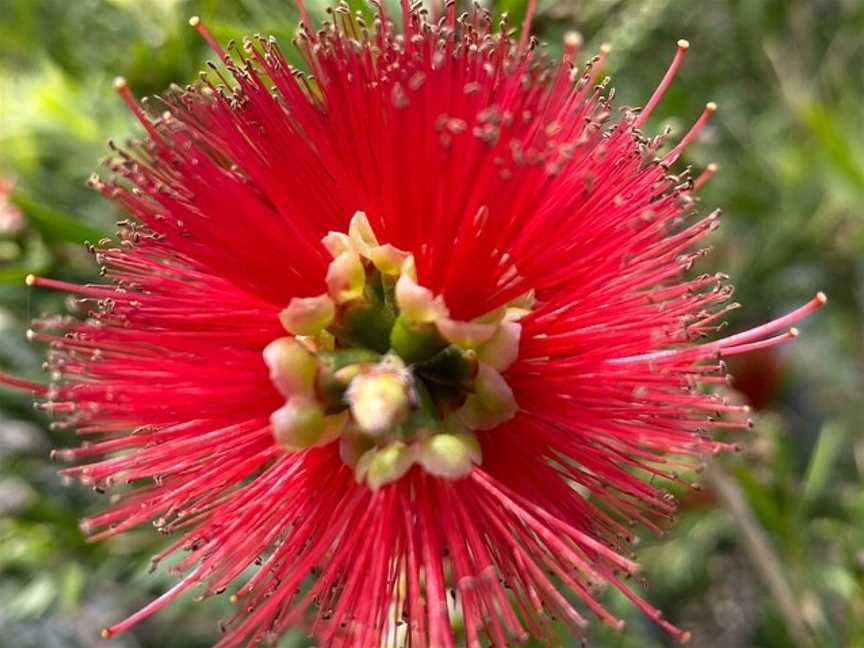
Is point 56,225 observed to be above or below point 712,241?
above

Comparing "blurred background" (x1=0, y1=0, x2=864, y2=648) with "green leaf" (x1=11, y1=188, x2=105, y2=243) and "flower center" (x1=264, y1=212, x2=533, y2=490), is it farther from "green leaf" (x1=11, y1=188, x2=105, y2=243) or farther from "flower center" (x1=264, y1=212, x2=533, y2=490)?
"flower center" (x1=264, y1=212, x2=533, y2=490)

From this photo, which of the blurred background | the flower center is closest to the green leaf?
the blurred background

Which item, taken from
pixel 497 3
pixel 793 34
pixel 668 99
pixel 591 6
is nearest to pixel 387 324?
pixel 497 3

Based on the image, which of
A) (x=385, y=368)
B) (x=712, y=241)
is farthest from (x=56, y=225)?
(x=712, y=241)

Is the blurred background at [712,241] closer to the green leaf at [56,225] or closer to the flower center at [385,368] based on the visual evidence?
the green leaf at [56,225]

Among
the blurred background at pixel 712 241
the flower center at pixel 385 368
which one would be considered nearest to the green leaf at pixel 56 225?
the blurred background at pixel 712 241

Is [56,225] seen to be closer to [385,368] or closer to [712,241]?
[385,368]

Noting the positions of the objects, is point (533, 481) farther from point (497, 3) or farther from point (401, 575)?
point (497, 3)
